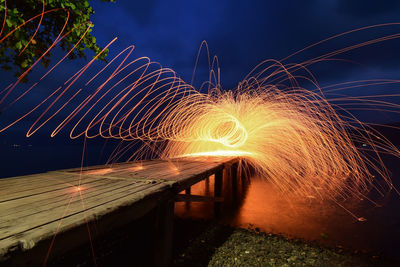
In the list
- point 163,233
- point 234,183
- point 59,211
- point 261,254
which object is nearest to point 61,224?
point 59,211

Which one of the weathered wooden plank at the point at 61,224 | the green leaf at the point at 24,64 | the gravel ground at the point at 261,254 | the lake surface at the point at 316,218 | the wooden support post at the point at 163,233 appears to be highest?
the green leaf at the point at 24,64

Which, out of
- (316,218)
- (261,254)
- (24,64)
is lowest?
(261,254)

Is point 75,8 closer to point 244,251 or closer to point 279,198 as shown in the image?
point 244,251

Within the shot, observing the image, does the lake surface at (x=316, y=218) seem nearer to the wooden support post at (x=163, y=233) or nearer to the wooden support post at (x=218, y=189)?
the wooden support post at (x=218, y=189)

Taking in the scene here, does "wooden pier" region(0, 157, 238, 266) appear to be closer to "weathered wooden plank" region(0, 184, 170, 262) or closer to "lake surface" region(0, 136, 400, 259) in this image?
"weathered wooden plank" region(0, 184, 170, 262)

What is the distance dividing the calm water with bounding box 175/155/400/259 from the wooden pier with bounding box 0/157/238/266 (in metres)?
3.07

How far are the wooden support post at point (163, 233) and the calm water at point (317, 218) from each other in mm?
2733

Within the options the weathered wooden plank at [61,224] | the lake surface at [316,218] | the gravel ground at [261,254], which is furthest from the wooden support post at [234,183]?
the weathered wooden plank at [61,224]

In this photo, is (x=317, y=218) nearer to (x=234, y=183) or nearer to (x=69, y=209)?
(x=234, y=183)

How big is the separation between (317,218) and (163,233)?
4550 millimetres

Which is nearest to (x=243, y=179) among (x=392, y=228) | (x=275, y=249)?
(x=392, y=228)

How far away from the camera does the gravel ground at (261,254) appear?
10.8 feet

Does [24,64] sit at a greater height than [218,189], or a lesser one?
greater

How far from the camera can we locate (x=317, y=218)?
215 inches
